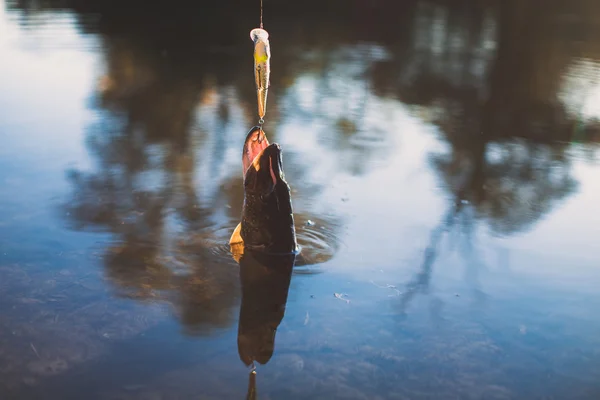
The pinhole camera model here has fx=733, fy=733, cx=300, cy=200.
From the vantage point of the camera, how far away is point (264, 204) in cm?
416

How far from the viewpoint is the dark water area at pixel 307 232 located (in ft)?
10.8

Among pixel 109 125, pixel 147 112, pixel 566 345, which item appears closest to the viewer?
pixel 566 345

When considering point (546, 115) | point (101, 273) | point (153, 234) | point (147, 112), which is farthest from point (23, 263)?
point (546, 115)

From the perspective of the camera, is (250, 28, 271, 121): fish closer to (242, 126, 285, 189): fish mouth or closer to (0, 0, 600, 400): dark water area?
(242, 126, 285, 189): fish mouth

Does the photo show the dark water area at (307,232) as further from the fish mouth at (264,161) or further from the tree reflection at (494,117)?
the fish mouth at (264,161)

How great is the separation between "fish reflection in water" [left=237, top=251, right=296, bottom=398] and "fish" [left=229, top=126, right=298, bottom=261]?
0.07 m

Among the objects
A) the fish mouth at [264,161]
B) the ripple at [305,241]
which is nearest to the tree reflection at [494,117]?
the ripple at [305,241]

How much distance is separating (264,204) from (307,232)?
702 mm

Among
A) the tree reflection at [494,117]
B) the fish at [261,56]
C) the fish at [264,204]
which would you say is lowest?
the tree reflection at [494,117]

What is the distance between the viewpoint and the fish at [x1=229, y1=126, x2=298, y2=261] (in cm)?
404

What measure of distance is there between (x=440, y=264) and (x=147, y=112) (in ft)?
13.8

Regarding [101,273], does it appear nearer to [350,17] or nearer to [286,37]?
[286,37]

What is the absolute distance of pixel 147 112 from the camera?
25.0ft

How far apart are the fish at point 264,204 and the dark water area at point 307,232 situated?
0.15 metres
